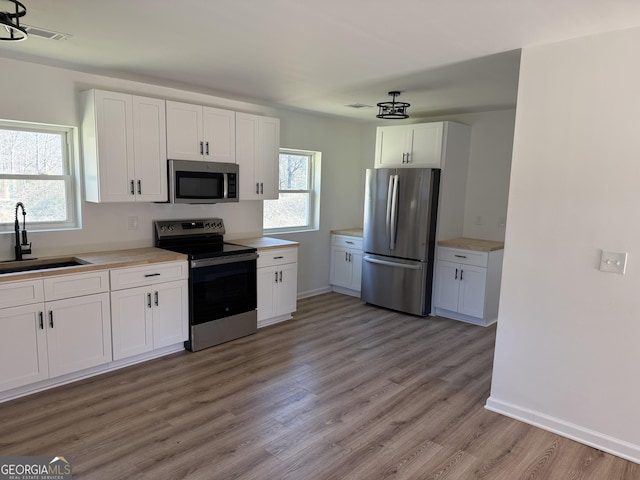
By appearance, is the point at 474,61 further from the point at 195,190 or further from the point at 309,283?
the point at 309,283

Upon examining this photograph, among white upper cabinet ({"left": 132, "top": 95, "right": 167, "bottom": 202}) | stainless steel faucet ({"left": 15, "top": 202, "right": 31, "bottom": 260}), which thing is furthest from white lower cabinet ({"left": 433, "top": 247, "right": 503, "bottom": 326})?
stainless steel faucet ({"left": 15, "top": 202, "right": 31, "bottom": 260})

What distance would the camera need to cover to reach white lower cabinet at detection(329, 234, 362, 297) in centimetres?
573

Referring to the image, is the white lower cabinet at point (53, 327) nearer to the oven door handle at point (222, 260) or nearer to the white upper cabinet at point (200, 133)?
the oven door handle at point (222, 260)

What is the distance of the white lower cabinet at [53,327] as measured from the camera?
281 cm

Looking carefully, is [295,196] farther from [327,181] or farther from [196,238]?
[196,238]

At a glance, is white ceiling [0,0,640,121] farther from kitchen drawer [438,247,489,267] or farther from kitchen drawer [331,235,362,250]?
kitchen drawer [331,235,362,250]

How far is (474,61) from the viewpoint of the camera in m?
3.01

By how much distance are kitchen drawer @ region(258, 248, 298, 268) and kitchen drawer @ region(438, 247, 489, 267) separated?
5.68 ft

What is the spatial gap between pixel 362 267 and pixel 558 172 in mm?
3107

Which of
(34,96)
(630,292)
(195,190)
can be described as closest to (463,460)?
(630,292)

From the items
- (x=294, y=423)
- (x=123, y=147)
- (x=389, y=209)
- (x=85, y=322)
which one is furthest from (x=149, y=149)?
(x=389, y=209)

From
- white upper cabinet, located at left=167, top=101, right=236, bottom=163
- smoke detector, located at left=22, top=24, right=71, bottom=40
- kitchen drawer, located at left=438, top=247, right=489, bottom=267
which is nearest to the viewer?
smoke detector, located at left=22, top=24, right=71, bottom=40

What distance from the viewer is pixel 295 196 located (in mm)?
5617

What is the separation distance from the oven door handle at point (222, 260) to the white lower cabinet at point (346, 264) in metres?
1.89
